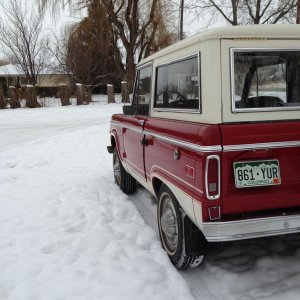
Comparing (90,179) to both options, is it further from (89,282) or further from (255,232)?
(255,232)

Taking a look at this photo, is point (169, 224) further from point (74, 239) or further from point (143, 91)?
point (143, 91)

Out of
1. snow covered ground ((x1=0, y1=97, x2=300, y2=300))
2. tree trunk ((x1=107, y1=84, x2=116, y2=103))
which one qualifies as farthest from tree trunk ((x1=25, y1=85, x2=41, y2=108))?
snow covered ground ((x1=0, y1=97, x2=300, y2=300))

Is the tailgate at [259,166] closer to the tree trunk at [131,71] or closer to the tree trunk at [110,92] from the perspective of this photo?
the tree trunk at [131,71]

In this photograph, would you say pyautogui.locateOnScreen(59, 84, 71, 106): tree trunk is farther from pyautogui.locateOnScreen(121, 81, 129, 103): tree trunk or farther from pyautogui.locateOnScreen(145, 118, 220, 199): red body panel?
pyautogui.locateOnScreen(145, 118, 220, 199): red body panel

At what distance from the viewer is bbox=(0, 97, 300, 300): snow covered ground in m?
3.25

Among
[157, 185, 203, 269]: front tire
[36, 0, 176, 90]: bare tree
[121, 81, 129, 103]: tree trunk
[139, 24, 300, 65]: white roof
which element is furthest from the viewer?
[121, 81, 129, 103]: tree trunk

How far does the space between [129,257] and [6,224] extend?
1.76 meters

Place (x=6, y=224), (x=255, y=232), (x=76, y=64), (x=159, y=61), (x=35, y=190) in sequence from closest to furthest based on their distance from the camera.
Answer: (x=255, y=232) < (x=159, y=61) < (x=6, y=224) < (x=35, y=190) < (x=76, y=64)

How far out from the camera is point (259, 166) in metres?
2.90

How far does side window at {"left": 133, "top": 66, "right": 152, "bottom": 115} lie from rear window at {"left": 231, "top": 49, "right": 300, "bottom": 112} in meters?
1.50

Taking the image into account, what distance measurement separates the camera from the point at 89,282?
3373mm

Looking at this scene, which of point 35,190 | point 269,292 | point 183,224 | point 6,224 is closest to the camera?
point 269,292

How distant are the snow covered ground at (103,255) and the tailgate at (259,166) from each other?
0.77 metres

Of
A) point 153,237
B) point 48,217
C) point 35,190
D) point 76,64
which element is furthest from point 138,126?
point 76,64
